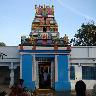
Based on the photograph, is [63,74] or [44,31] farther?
[44,31]

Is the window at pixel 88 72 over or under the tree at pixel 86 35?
under

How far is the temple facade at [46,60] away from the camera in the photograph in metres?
26.6

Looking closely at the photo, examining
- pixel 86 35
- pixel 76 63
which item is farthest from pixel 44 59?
pixel 86 35

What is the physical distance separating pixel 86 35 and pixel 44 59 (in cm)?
1734

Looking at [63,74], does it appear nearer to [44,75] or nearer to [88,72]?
[44,75]

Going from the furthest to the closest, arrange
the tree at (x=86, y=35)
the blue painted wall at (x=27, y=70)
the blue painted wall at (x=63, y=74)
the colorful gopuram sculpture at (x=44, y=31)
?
the tree at (x=86, y=35), the colorful gopuram sculpture at (x=44, y=31), the blue painted wall at (x=63, y=74), the blue painted wall at (x=27, y=70)

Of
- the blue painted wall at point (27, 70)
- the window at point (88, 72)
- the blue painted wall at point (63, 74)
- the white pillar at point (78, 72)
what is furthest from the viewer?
the window at point (88, 72)

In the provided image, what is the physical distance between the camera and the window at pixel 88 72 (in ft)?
92.4

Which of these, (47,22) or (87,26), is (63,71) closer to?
(47,22)

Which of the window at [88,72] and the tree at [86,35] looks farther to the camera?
the tree at [86,35]

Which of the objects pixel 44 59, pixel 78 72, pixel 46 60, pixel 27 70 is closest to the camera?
pixel 27 70

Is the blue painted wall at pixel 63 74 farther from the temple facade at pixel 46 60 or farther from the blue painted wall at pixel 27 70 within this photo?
the blue painted wall at pixel 27 70

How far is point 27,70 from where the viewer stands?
26500 millimetres

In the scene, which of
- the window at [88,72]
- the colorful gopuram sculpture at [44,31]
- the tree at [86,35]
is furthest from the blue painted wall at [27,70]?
the tree at [86,35]
